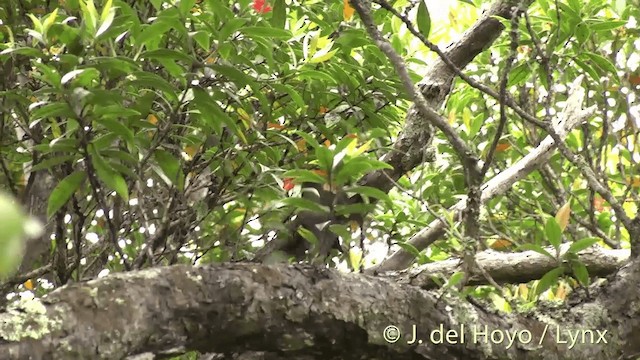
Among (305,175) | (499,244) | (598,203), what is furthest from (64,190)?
(598,203)

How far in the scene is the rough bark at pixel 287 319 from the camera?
109 cm

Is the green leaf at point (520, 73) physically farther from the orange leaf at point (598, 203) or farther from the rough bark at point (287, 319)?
the orange leaf at point (598, 203)

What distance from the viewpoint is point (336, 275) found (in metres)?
1.44

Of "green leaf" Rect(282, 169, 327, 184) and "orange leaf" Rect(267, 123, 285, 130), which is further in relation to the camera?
"orange leaf" Rect(267, 123, 285, 130)

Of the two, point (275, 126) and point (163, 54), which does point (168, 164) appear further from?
point (275, 126)

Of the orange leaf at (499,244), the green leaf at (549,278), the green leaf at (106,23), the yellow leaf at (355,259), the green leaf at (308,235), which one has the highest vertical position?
the green leaf at (106,23)

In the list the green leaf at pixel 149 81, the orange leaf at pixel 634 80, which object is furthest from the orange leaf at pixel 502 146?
the green leaf at pixel 149 81

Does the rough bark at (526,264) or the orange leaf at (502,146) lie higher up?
the orange leaf at (502,146)

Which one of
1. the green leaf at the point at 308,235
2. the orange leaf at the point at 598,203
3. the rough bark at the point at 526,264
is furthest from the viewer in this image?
the orange leaf at the point at 598,203

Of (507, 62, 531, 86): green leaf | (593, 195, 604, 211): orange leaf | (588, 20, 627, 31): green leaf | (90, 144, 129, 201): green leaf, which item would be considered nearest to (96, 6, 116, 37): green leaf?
(90, 144, 129, 201): green leaf

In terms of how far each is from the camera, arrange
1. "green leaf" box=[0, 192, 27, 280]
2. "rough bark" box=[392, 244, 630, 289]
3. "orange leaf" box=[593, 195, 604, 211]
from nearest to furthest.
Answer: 1. "green leaf" box=[0, 192, 27, 280]
2. "rough bark" box=[392, 244, 630, 289]
3. "orange leaf" box=[593, 195, 604, 211]

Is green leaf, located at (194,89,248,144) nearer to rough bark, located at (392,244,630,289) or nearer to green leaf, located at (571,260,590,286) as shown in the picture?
rough bark, located at (392,244,630,289)

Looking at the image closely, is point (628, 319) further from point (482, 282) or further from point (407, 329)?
point (407, 329)

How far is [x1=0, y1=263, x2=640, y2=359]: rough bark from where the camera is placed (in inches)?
42.9
